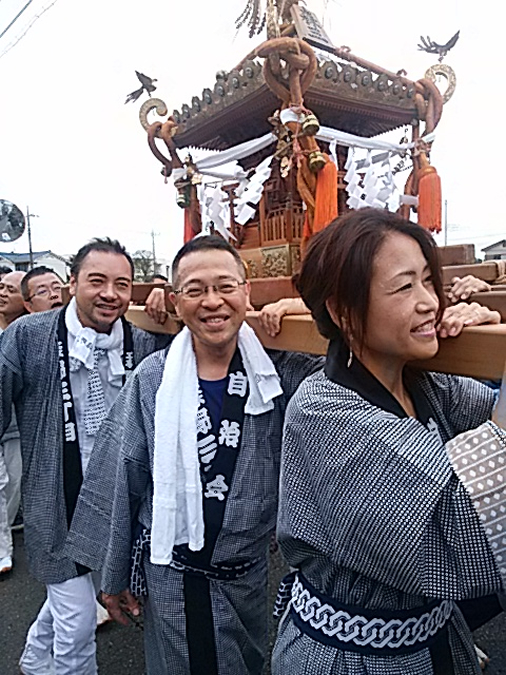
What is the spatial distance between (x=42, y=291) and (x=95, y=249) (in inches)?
67.3

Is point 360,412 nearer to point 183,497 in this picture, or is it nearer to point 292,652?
point 292,652

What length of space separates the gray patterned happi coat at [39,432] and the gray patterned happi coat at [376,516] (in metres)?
1.28

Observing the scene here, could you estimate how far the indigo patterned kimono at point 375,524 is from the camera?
2.72ft

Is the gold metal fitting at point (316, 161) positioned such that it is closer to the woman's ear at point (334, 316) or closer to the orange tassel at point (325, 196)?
the orange tassel at point (325, 196)

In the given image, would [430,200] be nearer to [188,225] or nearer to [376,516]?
[188,225]

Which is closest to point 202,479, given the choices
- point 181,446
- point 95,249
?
point 181,446

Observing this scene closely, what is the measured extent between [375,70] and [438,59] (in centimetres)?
63

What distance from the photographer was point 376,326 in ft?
3.34

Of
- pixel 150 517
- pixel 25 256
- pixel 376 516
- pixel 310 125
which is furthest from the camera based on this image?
pixel 25 256

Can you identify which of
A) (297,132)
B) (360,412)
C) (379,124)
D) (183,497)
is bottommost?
(183,497)

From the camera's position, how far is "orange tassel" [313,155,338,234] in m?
4.37

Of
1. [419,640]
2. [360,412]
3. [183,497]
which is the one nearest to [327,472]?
[360,412]

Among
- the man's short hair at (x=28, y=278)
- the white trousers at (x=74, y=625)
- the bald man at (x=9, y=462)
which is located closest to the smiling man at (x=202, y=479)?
the white trousers at (x=74, y=625)

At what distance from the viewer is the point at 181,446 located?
166cm
